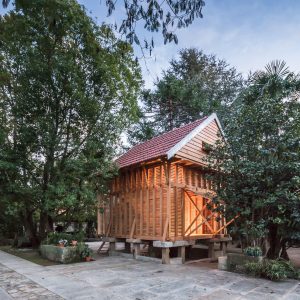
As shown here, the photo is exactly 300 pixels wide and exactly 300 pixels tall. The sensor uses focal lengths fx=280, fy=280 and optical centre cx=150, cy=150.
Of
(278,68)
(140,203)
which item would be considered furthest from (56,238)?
(278,68)

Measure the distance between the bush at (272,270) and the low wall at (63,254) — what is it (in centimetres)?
604

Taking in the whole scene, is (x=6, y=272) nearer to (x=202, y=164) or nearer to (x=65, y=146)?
(x=65, y=146)

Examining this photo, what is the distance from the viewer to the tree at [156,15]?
13.6 feet

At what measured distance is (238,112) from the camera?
9.42 meters

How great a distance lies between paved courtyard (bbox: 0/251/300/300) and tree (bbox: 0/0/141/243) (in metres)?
3.22

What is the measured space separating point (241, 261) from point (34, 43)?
11870mm

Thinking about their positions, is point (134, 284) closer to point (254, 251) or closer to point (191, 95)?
point (254, 251)

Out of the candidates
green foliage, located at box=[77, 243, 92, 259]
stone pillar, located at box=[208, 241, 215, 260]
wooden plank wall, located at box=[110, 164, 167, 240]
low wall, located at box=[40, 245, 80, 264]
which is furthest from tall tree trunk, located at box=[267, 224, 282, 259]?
low wall, located at box=[40, 245, 80, 264]

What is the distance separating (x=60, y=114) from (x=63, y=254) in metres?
6.22

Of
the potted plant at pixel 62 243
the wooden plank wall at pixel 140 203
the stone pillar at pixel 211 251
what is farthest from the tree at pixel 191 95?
the potted plant at pixel 62 243

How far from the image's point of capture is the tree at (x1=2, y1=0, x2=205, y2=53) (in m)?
4.13

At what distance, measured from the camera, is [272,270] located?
7.21 meters

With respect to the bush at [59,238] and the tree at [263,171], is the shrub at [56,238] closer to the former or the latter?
the bush at [59,238]

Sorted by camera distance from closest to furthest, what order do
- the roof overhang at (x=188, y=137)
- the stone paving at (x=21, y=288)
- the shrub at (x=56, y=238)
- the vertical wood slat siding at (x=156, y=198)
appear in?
1. the stone paving at (x=21, y=288)
2. the roof overhang at (x=188, y=137)
3. the vertical wood slat siding at (x=156, y=198)
4. the shrub at (x=56, y=238)
